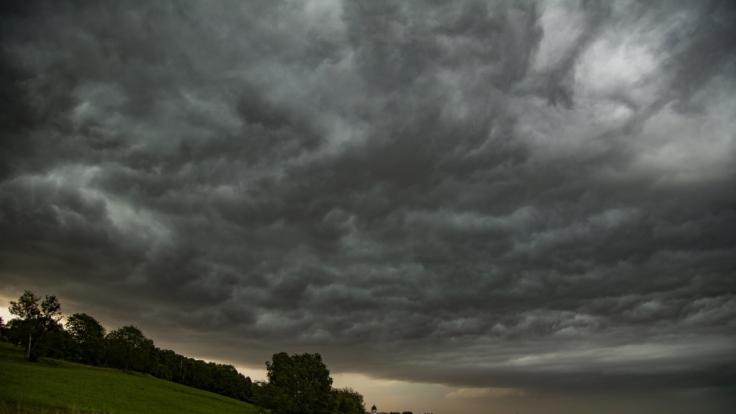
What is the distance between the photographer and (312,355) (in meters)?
117

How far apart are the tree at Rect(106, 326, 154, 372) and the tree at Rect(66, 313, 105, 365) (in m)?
2.61

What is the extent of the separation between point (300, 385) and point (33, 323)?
6046 cm

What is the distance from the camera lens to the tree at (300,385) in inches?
4311

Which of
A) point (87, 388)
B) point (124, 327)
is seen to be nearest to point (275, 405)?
point (87, 388)

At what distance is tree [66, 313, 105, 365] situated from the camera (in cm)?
14130

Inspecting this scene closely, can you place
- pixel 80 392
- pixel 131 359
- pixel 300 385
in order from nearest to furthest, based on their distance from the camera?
pixel 80 392
pixel 300 385
pixel 131 359

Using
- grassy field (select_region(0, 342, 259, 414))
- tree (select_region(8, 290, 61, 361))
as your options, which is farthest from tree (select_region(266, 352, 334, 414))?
tree (select_region(8, 290, 61, 361))

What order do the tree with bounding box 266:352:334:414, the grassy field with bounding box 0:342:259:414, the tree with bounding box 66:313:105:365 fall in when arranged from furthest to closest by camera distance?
the tree with bounding box 66:313:105:365 < the tree with bounding box 266:352:334:414 < the grassy field with bounding box 0:342:259:414

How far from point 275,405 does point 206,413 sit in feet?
56.7

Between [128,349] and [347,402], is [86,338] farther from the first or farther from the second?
[347,402]

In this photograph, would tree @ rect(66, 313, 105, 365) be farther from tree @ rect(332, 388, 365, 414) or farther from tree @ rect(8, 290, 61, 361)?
tree @ rect(332, 388, 365, 414)

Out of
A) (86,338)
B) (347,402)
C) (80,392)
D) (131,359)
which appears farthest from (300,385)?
(86,338)

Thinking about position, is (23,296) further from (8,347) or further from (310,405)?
(310,405)

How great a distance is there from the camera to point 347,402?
120375 mm
